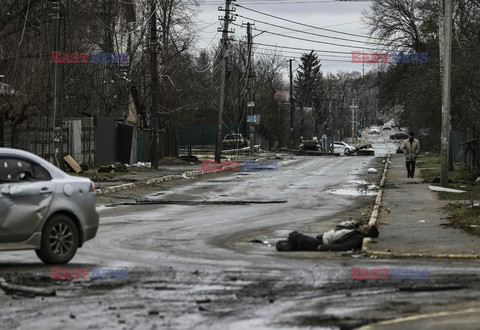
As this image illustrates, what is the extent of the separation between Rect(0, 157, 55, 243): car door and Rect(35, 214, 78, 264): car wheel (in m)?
0.20

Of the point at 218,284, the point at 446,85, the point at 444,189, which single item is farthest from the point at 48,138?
the point at 218,284

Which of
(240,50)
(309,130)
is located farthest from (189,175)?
(309,130)

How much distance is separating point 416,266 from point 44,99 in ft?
93.9

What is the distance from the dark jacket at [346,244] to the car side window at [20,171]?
4.54m

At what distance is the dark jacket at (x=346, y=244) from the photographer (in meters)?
14.4

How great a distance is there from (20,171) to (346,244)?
17.1ft

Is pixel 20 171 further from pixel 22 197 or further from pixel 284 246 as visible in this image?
pixel 284 246

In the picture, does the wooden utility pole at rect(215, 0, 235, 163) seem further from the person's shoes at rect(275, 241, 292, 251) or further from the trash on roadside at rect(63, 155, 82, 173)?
the person's shoes at rect(275, 241, 292, 251)

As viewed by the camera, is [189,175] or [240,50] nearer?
[189,175]

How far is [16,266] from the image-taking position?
40.2 ft

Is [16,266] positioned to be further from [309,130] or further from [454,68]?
[309,130]

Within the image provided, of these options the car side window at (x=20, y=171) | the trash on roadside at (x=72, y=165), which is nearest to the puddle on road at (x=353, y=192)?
the trash on roadside at (x=72, y=165)

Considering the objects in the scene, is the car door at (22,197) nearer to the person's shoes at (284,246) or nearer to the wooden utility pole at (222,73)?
the person's shoes at (284,246)

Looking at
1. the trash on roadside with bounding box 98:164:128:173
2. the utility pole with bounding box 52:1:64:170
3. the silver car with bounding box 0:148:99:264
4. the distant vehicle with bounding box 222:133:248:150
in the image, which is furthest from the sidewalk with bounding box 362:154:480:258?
the distant vehicle with bounding box 222:133:248:150
